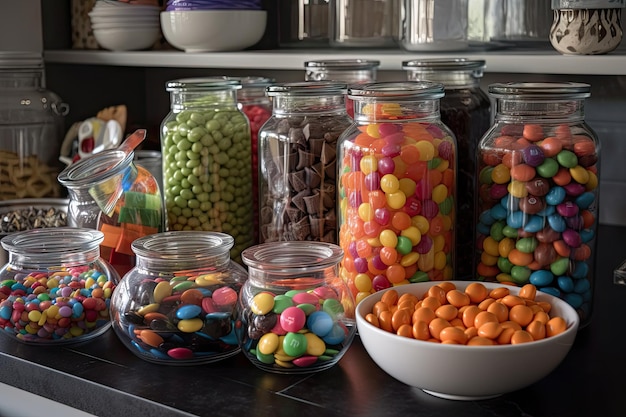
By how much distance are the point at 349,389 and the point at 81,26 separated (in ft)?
4.30

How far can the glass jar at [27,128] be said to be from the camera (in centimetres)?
187

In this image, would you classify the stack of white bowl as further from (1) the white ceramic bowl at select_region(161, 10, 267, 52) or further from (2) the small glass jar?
(2) the small glass jar

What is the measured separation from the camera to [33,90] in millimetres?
1910

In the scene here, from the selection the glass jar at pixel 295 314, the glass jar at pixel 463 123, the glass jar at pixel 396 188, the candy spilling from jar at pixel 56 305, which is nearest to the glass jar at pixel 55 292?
the candy spilling from jar at pixel 56 305

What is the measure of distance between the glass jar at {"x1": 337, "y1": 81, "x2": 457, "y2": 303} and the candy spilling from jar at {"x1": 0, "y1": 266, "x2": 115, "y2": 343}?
1.14 feet

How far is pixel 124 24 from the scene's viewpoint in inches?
75.8

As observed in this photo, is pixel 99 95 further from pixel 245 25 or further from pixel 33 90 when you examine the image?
pixel 245 25

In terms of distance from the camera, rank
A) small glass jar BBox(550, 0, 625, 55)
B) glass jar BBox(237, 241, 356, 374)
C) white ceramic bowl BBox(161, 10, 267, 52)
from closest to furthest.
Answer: glass jar BBox(237, 241, 356, 374), small glass jar BBox(550, 0, 625, 55), white ceramic bowl BBox(161, 10, 267, 52)

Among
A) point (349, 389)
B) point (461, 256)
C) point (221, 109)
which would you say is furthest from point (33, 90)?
point (349, 389)

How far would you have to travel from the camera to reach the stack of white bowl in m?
1.93

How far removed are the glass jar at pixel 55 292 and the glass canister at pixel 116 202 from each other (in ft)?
0.41

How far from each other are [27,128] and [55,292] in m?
0.76

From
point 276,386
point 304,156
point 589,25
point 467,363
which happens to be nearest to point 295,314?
point 276,386

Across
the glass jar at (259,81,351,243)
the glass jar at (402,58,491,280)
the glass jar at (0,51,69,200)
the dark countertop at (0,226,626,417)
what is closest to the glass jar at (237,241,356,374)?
the dark countertop at (0,226,626,417)
